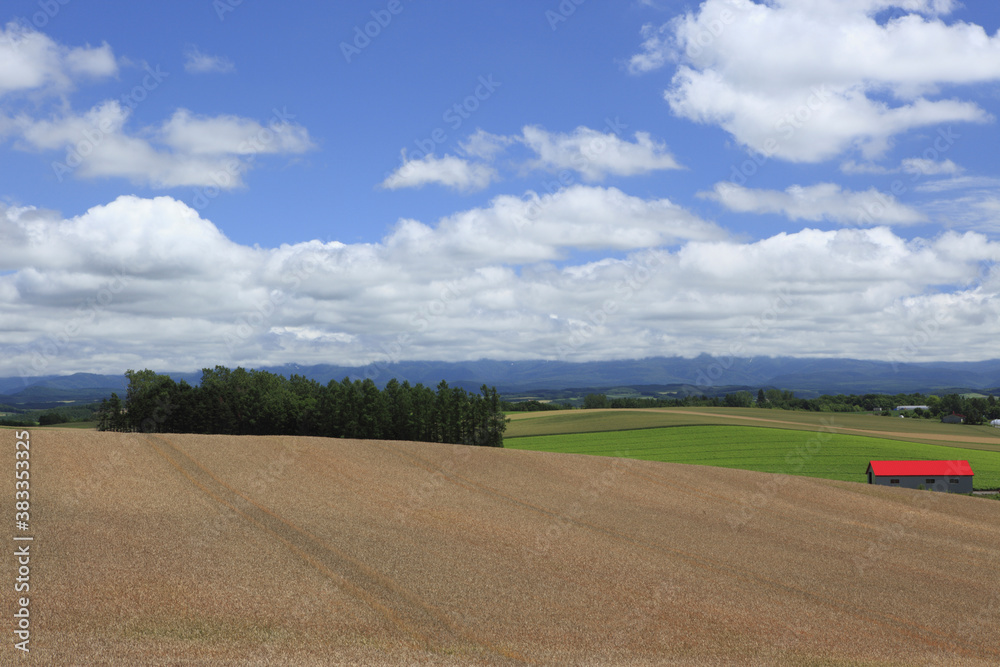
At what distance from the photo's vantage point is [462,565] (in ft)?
78.4

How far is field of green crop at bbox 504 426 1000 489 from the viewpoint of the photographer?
2874 inches

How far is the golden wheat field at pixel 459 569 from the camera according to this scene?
1697 cm

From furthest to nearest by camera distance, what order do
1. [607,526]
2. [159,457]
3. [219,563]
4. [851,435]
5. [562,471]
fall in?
[851,435], [562,471], [159,457], [607,526], [219,563]

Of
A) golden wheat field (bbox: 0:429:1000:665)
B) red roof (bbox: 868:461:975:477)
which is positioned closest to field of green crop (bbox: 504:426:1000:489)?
red roof (bbox: 868:461:975:477)

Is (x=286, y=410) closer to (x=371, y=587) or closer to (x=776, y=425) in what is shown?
(x=371, y=587)

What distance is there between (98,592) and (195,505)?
11829 millimetres

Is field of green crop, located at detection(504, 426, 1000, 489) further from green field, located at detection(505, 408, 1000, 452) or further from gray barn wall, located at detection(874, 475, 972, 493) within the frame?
green field, located at detection(505, 408, 1000, 452)

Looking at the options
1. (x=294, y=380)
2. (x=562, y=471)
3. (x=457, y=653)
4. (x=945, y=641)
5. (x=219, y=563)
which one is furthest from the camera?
(x=294, y=380)

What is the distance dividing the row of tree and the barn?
41570mm

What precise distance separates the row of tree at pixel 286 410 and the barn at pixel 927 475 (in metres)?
41.6

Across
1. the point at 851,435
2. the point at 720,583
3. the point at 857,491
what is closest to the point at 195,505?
the point at 720,583

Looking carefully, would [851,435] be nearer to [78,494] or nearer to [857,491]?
[857,491]

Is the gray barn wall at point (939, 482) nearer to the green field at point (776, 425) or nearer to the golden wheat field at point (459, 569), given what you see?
the golden wheat field at point (459, 569)

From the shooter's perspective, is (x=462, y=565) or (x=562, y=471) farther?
(x=562, y=471)
